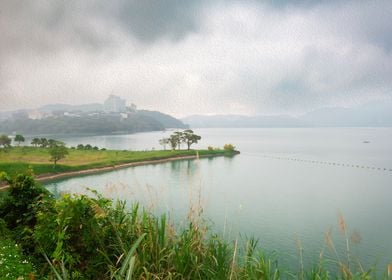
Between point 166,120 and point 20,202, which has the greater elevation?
point 166,120

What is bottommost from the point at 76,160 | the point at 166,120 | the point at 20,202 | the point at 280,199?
the point at 280,199

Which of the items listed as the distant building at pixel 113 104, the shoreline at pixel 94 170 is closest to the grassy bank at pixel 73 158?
the shoreline at pixel 94 170

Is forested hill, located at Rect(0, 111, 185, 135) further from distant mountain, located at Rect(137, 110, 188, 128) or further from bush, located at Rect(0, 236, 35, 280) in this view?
bush, located at Rect(0, 236, 35, 280)

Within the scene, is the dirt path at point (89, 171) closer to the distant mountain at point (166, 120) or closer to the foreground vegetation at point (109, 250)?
the foreground vegetation at point (109, 250)

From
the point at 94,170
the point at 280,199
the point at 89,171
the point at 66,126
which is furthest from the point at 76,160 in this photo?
the point at 66,126

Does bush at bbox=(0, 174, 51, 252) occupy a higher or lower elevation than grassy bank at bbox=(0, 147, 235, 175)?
higher

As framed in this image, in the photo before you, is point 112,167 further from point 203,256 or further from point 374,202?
point 203,256

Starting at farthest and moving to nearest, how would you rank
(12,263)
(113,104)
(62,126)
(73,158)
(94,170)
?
(113,104) < (62,126) < (73,158) < (94,170) < (12,263)

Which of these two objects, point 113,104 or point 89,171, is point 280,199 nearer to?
point 89,171

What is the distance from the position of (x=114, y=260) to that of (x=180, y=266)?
659 millimetres

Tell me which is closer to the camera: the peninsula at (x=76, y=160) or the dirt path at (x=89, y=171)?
the dirt path at (x=89, y=171)

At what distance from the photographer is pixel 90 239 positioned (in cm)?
251

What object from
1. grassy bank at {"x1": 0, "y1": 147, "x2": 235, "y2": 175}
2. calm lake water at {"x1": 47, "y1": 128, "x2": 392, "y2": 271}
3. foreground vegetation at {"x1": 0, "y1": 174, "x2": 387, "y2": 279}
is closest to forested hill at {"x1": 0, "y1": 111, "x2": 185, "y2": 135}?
grassy bank at {"x1": 0, "y1": 147, "x2": 235, "y2": 175}

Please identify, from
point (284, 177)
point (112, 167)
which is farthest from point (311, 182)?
point (112, 167)
